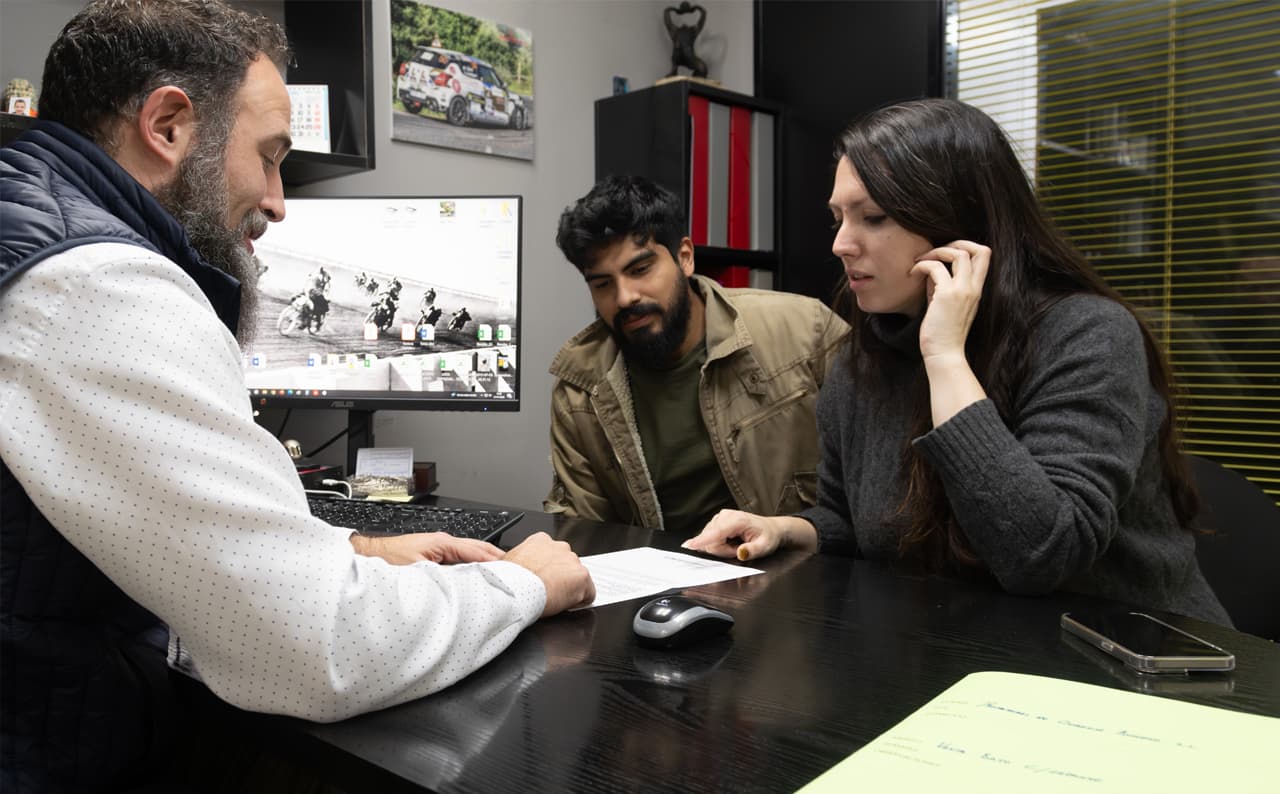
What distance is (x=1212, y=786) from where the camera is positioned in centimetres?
52

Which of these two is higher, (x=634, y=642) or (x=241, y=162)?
(x=241, y=162)

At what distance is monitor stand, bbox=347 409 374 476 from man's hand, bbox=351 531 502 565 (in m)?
0.89

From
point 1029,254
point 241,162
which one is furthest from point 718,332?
point 241,162

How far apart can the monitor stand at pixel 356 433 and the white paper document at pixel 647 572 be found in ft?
2.99

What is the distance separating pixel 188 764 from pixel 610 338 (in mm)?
1328

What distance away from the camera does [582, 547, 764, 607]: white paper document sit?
3.34 feet

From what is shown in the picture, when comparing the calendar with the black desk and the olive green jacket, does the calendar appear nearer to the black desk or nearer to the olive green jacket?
the olive green jacket

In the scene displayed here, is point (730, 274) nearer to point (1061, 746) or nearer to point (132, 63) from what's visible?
point (132, 63)

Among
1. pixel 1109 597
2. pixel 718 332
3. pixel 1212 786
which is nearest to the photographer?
pixel 1212 786

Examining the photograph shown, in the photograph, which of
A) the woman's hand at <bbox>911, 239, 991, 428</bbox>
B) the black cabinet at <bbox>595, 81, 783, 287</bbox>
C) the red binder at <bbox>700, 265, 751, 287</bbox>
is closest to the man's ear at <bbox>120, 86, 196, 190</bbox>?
the woman's hand at <bbox>911, 239, 991, 428</bbox>

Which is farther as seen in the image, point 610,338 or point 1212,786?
point 610,338

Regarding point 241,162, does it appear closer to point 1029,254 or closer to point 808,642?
point 808,642

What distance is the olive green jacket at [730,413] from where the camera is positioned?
1.89 m

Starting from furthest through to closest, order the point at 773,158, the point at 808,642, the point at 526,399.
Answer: the point at 773,158, the point at 526,399, the point at 808,642
